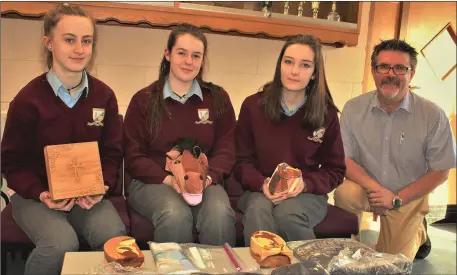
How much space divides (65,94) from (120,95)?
0.93 metres

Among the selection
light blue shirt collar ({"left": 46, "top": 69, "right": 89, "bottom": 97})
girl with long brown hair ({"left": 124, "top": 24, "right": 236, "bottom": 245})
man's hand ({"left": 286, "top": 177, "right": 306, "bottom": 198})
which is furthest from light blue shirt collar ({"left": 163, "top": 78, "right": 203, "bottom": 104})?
man's hand ({"left": 286, "top": 177, "right": 306, "bottom": 198})

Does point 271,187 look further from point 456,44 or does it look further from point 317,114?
point 456,44

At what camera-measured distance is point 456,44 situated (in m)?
3.19

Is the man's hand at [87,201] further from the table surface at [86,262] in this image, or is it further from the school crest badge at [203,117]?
the school crest badge at [203,117]

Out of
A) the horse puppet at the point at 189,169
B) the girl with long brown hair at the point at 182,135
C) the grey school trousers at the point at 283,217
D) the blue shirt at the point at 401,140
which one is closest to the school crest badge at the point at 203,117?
the girl with long brown hair at the point at 182,135

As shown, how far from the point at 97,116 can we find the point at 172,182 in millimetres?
417

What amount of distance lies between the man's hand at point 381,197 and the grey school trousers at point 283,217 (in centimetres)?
40

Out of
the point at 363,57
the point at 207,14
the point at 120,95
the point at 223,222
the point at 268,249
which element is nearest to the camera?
the point at 268,249

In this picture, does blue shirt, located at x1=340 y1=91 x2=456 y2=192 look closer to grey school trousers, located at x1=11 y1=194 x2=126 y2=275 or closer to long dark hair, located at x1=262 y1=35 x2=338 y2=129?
long dark hair, located at x1=262 y1=35 x2=338 y2=129

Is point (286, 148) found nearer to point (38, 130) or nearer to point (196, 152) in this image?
point (196, 152)

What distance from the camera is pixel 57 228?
5.30 ft

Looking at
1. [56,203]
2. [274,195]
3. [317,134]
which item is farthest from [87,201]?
[317,134]

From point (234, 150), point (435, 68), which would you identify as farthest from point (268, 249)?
point (435, 68)

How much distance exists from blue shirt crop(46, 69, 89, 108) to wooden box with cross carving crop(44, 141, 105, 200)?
255 millimetres
